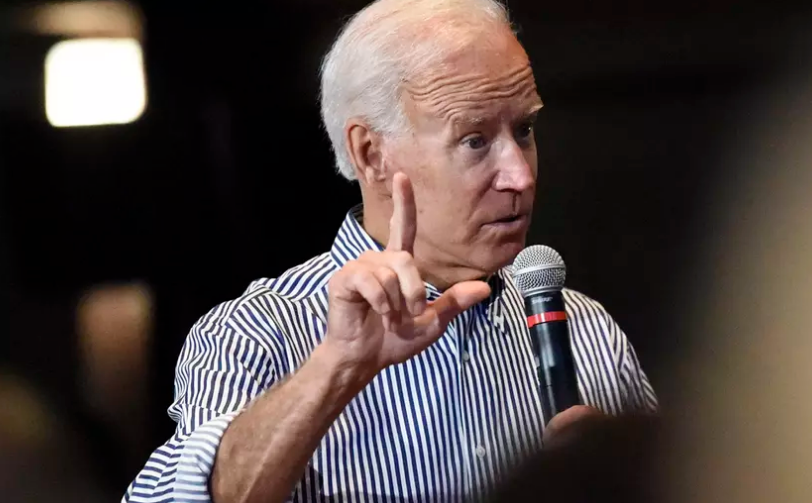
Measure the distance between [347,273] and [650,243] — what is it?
24.2 inches

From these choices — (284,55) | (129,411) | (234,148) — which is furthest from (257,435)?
(284,55)

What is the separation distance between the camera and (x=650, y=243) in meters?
1.47

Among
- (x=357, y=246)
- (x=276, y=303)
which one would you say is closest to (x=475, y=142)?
(x=357, y=246)

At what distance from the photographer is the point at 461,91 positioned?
1288mm

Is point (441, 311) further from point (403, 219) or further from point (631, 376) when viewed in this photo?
point (631, 376)

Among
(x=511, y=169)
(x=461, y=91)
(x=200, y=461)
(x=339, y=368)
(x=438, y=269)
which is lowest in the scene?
(x=200, y=461)

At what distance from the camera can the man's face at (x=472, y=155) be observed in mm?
1294

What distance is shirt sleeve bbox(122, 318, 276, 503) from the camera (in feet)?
3.81

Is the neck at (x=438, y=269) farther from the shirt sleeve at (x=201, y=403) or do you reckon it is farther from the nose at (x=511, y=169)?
the shirt sleeve at (x=201, y=403)

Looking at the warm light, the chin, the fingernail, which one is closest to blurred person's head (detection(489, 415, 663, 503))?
the fingernail

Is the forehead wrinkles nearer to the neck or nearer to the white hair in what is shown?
the white hair

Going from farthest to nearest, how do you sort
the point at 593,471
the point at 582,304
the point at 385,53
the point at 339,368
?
the point at 582,304, the point at 385,53, the point at 339,368, the point at 593,471

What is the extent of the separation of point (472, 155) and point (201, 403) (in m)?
0.47

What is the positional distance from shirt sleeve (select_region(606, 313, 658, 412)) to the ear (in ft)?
1.31
